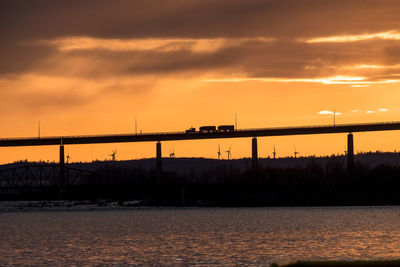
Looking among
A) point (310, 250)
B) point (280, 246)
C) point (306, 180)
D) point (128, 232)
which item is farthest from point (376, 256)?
point (306, 180)

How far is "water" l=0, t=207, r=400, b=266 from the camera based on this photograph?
50.4m

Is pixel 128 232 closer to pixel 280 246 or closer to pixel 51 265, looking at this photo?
pixel 280 246

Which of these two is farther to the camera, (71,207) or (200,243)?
(71,207)

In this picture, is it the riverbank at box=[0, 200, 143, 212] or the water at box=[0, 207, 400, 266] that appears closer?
the water at box=[0, 207, 400, 266]

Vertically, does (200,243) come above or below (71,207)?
above

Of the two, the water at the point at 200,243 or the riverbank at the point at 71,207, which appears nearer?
the water at the point at 200,243

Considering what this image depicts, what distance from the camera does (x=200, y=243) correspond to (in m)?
63.6

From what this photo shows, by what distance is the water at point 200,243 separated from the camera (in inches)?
1984

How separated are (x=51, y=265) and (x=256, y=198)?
12316 cm

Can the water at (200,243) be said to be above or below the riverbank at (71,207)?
above

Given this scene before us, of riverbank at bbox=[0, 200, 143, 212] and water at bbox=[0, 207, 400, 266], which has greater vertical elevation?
water at bbox=[0, 207, 400, 266]

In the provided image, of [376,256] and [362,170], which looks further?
[362,170]

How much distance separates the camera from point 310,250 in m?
55.7

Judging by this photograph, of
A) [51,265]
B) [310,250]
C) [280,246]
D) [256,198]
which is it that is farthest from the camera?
[256,198]
